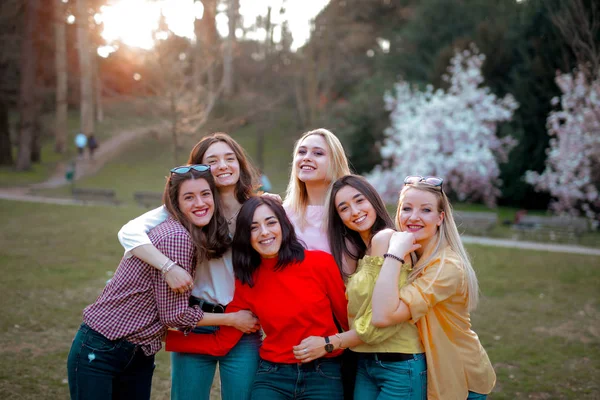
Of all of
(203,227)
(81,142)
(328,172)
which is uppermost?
(81,142)

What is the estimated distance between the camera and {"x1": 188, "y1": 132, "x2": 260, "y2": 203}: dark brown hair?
11.7 feet

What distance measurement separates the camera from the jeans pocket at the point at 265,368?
2970 mm

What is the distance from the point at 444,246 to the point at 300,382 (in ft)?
3.56

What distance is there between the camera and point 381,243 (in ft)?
9.65

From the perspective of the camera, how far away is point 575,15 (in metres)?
11.3

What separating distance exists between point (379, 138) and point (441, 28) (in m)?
5.71

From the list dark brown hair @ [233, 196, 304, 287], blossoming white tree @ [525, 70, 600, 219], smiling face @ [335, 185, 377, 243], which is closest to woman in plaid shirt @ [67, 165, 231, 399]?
dark brown hair @ [233, 196, 304, 287]

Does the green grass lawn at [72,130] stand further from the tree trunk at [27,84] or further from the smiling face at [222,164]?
the smiling face at [222,164]

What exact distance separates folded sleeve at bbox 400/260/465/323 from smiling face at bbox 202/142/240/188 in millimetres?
1356

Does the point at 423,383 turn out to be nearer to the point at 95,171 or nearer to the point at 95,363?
the point at 95,363

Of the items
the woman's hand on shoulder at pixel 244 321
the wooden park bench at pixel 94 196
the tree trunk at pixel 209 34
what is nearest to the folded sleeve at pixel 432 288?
the woman's hand on shoulder at pixel 244 321

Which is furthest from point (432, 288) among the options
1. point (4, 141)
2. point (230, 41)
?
point (4, 141)

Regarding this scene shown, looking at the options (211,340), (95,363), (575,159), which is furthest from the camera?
(575,159)

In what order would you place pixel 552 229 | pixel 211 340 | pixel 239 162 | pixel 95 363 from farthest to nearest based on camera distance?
1. pixel 552 229
2. pixel 239 162
3. pixel 211 340
4. pixel 95 363
